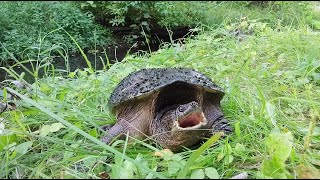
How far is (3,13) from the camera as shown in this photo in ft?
19.3

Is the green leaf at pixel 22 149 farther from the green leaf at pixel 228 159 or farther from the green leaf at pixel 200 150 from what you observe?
the green leaf at pixel 228 159

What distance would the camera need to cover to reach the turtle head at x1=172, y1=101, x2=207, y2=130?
1.38 meters

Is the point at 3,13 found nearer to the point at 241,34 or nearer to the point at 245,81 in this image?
the point at 241,34

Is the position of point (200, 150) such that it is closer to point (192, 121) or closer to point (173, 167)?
point (173, 167)

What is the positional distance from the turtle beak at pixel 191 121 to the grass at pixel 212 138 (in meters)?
0.09

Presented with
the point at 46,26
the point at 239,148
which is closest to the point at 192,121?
the point at 239,148

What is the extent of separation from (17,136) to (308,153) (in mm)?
960

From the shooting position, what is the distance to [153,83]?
→ 1603 mm

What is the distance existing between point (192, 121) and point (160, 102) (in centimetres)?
24

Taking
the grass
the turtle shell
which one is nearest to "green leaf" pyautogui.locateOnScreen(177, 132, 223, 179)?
the grass

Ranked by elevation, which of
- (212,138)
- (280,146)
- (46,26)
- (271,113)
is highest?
(212,138)

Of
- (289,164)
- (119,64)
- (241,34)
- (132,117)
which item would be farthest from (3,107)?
(241,34)

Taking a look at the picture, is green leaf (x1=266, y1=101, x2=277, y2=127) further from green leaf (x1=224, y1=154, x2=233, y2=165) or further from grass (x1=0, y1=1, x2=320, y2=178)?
green leaf (x1=224, y1=154, x2=233, y2=165)

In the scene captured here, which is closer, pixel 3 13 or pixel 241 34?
pixel 241 34
